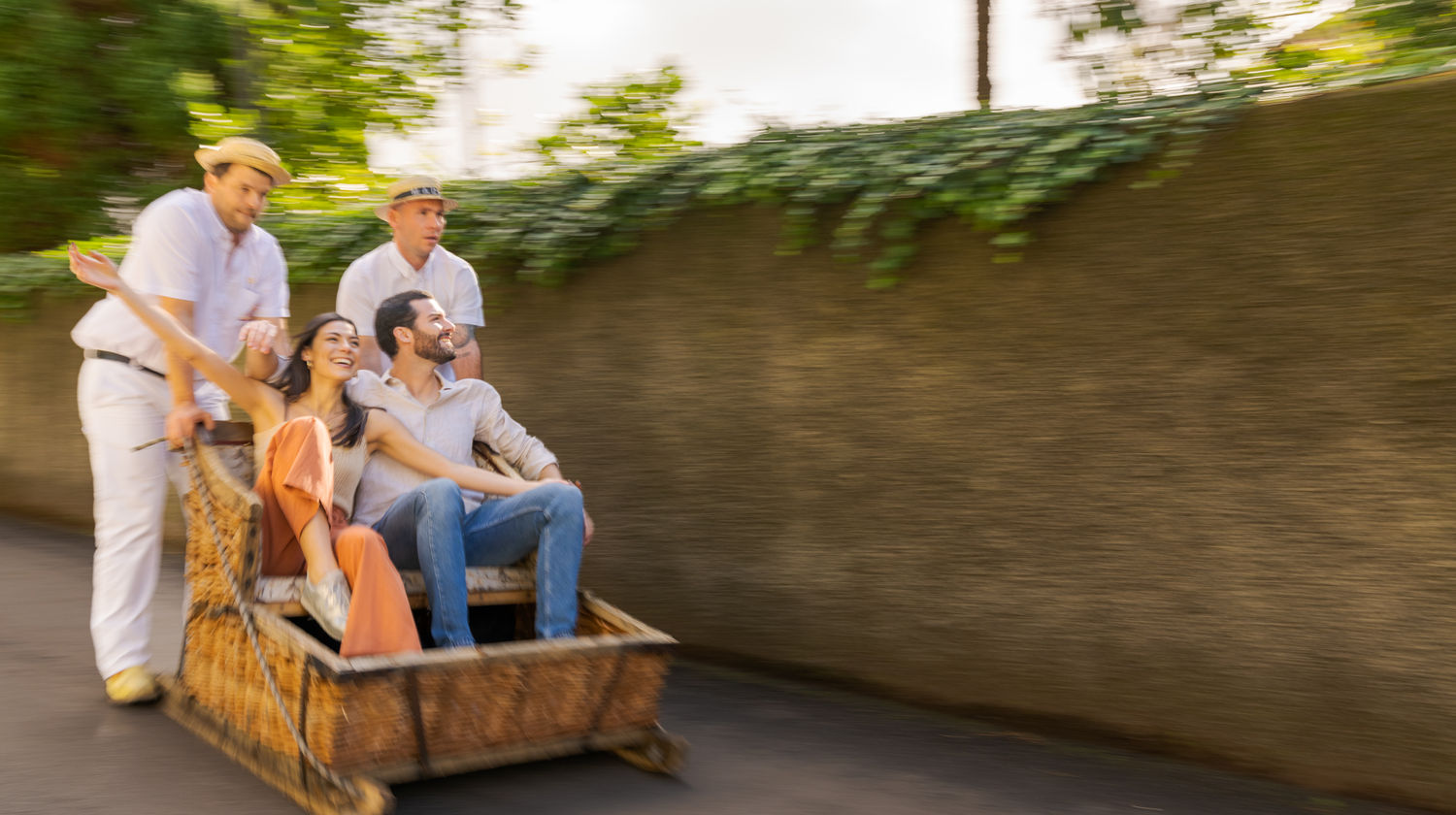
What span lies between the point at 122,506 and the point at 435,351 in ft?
4.09

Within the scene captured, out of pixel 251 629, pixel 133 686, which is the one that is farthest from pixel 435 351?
pixel 133 686

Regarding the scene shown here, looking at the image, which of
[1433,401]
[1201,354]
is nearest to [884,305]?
[1201,354]

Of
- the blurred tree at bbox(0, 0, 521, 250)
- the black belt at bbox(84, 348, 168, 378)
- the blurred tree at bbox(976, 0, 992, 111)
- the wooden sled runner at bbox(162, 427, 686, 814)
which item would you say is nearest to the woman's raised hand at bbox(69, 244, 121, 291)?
the black belt at bbox(84, 348, 168, 378)

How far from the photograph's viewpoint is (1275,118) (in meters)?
3.67

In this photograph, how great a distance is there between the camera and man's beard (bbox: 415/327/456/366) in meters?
4.16

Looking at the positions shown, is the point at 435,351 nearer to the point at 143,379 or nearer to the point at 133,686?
the point at 143,379

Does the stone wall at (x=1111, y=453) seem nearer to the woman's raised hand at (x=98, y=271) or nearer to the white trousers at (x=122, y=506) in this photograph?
the white trousers at (x=122, y=506)

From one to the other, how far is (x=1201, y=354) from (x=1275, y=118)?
30.1 inches

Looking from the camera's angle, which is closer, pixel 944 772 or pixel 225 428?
pixel 944 772

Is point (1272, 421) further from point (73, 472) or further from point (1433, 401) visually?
point (73, 472)

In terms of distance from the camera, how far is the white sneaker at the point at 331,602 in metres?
3.41

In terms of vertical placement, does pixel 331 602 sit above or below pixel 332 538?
below

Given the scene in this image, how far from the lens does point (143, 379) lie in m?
4.22

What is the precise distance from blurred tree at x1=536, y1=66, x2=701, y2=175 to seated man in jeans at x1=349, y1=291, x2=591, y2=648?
5.79ft
